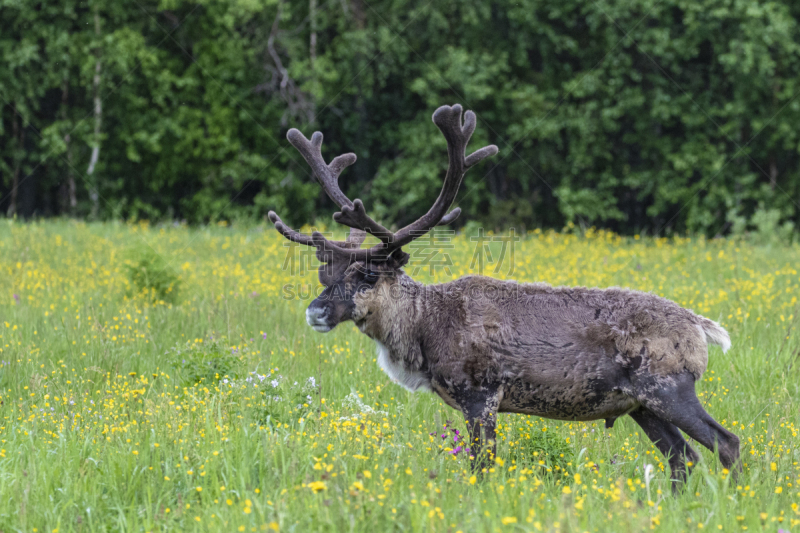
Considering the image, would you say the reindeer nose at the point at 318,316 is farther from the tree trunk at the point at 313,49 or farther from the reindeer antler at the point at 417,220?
the tree trunk at the point at 313,49

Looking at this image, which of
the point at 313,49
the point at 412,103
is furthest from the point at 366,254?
the point at 412,103

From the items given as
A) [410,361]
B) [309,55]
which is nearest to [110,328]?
[410,361]

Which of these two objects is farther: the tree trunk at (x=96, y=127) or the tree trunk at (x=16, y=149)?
the tree trunk at (x=16, y=149)

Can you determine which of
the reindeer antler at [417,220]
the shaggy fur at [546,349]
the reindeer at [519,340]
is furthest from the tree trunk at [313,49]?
the shaggy fur at [546,349]

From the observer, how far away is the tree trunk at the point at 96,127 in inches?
896

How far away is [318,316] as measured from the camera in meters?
5.24

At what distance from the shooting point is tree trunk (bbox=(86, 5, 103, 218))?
2275 cm

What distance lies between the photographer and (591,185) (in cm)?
2384

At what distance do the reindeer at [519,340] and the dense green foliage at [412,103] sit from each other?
52.2 feet

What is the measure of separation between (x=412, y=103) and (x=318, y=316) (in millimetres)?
20273

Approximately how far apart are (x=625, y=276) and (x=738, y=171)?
13.7 meters

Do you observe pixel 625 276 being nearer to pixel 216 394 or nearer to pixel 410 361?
pixel 410 361

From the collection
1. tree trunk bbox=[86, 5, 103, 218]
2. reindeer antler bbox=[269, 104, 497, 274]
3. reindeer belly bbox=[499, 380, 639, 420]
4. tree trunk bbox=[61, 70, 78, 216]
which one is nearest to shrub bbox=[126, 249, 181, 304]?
reindeer antler bbox=[269, 104, 497, 274]

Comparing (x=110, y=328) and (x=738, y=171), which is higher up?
(x=738, y=171)
